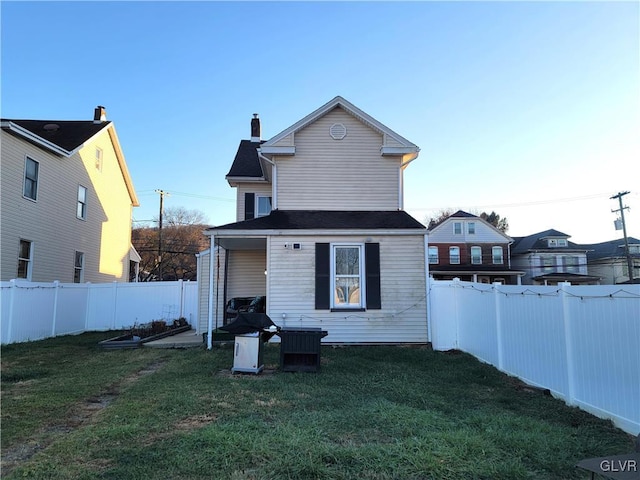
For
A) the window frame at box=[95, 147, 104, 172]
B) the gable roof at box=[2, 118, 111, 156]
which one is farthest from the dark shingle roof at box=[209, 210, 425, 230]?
the window frame at box=[95, 147, 104, 172]

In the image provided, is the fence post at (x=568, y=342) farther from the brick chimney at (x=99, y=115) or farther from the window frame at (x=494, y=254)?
the window frame at (x=494, y=254)

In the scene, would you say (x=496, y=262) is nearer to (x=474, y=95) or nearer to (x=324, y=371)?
(x=474, y=95)

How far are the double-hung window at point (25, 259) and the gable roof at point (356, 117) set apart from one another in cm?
888

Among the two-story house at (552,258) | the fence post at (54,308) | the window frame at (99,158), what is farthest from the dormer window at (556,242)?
the fence post at (54,308)

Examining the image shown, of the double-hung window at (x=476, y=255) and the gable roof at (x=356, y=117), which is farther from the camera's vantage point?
the double-hung window at (x=476, y=255)

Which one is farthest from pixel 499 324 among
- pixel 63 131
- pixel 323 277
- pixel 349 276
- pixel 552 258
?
pixel 552 258

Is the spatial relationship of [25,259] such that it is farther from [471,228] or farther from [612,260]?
[612,260]

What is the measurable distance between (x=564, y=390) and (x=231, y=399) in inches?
180

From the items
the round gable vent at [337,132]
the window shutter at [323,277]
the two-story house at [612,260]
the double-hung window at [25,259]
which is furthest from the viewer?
the two-story house at [612,260]

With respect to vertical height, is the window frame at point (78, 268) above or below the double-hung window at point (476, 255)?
below

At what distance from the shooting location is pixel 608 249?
45219 millimetres

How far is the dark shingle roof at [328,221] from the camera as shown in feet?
33.9

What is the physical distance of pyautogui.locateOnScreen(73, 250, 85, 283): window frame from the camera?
15886 millimetres

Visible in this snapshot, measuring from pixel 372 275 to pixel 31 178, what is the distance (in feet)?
39.3
